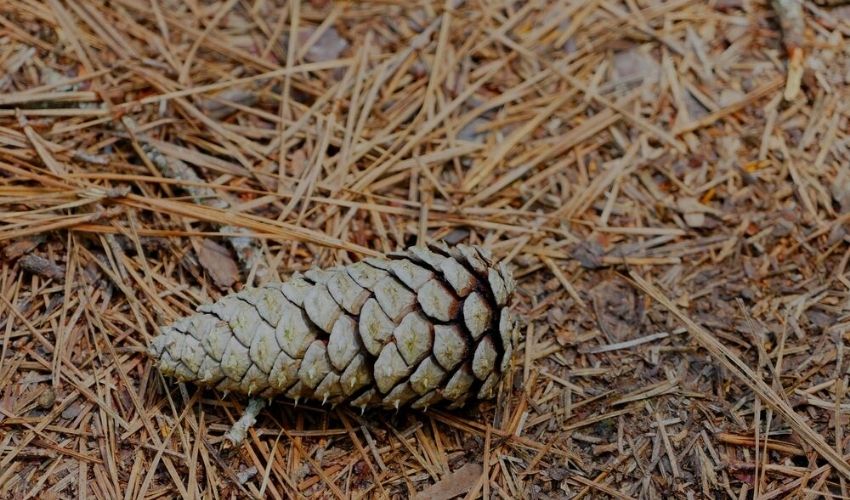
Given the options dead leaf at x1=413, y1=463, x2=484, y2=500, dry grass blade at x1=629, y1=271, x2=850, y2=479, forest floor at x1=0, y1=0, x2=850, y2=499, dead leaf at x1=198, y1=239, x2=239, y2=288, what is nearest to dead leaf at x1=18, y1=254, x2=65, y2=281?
forest floor at x1=0, y1=0, x2=850, y2=499

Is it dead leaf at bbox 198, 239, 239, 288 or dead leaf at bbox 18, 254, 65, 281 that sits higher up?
dead leaf at bbox 18, 254, 65, 281

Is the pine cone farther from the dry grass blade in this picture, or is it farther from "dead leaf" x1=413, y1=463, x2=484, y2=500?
the dry grass blade

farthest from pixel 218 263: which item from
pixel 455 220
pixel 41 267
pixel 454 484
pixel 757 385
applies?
pixel 757 385

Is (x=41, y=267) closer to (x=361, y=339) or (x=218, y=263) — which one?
(x=218, y=263)

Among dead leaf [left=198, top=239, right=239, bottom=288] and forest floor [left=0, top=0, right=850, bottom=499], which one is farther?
dead leaf [left=198, top=239, right=239, bottom=288]

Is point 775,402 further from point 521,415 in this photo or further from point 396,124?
point 396,124

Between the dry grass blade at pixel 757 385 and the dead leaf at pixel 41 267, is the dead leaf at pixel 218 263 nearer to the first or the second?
the dead leaf at pixel 41 267
